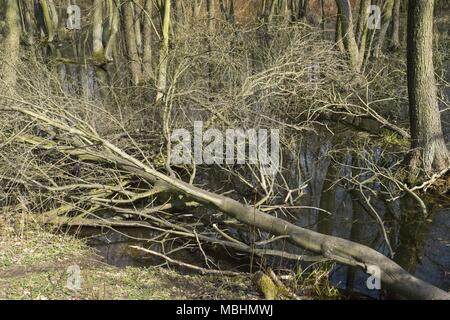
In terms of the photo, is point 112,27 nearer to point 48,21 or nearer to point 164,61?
point 48,21

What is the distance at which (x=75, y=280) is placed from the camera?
18.0 ft

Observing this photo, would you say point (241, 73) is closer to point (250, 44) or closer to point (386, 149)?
point (250, 44)

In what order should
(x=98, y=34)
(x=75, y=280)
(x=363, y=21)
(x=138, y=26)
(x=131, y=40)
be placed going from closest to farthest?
1. (x=75, y=280)
2. (x=363, y=21)
3. (x=131, y=40)
4. (x=138, y=26)
5. (x=98, y=34)

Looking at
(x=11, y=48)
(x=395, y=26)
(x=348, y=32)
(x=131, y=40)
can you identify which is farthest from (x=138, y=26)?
(x=395, y=26)

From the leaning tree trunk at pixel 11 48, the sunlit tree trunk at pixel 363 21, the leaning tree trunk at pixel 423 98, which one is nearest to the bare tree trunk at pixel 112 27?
the leaning tree trunk at pixel 11 48

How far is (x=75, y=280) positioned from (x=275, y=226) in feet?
8.06

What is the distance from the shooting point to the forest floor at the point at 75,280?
208 inches

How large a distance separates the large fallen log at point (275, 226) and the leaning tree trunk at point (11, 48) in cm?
169

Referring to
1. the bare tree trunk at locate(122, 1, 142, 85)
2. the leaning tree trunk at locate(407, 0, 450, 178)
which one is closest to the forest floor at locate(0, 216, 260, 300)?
the leaning tree trunk at locate(407, 0, 450, 178)

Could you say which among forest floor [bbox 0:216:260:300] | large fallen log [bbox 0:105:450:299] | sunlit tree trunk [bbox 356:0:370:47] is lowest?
forest floor [bbox 0:216:260:300]

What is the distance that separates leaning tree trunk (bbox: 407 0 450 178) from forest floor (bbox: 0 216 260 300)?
4.45 m

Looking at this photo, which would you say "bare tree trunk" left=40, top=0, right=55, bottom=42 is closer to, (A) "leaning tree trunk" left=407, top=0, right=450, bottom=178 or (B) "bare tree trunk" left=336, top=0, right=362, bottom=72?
(B) "bare tree trunk" left=336, top=0, right=362, bottom=72

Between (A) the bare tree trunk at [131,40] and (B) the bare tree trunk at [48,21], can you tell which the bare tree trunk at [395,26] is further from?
(B) the bare tree trunk at [48,21]

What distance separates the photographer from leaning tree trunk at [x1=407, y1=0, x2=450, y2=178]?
28.4 ft
